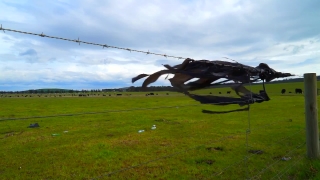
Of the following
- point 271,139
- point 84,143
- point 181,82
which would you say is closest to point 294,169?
point 181,82

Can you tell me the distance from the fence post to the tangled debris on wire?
0.92 m

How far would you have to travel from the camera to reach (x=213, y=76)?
3248 mm

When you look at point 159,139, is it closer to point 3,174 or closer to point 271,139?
point 271,139

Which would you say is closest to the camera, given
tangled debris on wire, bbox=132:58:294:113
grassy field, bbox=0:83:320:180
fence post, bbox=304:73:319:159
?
tangled debris on wire, bbox=132:58:294:113

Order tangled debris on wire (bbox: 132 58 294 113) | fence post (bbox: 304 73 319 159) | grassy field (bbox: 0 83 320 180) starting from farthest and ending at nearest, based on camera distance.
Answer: grassy field (bbox: 0 83 320 180) < fence post (bbox: 304 73 319 159) < tangled debris on wire (bbox: 132 58 294 113)

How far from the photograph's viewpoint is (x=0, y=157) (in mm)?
8102

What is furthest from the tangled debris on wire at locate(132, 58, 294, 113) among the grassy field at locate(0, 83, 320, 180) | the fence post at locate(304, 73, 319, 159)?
the fence post at locate(304, 73, 319, 159)

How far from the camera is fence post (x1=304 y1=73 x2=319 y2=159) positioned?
452 centimetres

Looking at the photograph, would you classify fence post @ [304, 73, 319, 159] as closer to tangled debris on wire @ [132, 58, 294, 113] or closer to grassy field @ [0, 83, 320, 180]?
grassy field @ [0, 83, 320, 180]

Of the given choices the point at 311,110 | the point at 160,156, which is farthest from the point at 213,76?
the point at 160,156

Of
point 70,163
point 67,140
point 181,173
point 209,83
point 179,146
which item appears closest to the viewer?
point 209,83

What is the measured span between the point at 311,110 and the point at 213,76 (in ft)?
8.08

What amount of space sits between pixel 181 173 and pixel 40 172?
143 inches

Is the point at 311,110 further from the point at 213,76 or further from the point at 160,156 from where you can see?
the point at 160,156
